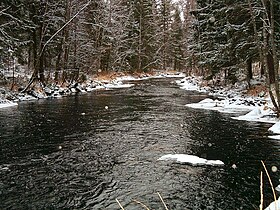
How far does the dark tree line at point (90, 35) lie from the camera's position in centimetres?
2030

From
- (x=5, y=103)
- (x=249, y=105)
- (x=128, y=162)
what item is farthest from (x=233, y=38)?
(x=128, y=162)

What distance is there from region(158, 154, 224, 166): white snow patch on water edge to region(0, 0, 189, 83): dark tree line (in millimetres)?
13647

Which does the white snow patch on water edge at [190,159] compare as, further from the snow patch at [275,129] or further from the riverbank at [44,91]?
the riverbank at [44,91]

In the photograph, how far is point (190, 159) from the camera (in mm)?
7074

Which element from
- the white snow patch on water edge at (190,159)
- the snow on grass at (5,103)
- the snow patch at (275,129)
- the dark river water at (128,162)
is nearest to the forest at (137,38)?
the snow patch at (275,129)

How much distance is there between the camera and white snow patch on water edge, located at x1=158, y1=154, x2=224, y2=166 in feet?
22.5

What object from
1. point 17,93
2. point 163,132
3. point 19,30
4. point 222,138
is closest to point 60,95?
point 17,93

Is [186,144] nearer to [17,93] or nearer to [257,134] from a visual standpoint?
[257,134]

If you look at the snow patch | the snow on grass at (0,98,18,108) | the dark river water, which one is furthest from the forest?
the dark river water

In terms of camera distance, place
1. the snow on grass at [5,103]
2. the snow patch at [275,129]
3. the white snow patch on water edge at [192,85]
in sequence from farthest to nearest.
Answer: the white snow patch on water edge at [192,85], the snow on grass at [5,103], the snow patch at [275,129]

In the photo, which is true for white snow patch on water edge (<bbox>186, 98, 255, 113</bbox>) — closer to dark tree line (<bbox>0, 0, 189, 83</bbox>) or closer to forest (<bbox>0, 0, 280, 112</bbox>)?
forest (<bbox>0, 0, 280, 112</bbox>)

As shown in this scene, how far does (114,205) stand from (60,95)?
18349 millimetres

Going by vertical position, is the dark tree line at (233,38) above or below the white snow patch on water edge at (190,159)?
above

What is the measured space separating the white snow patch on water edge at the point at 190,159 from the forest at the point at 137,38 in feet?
16.4
